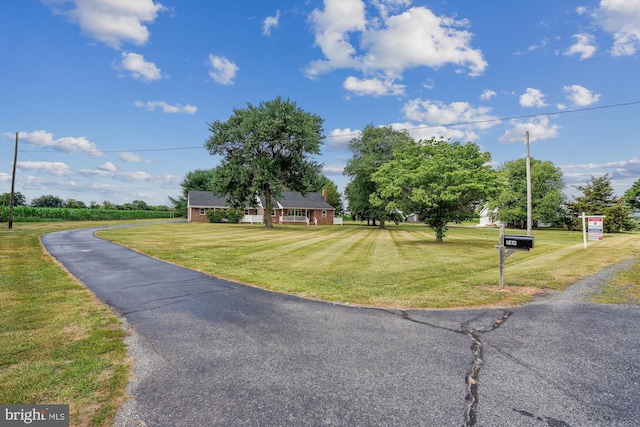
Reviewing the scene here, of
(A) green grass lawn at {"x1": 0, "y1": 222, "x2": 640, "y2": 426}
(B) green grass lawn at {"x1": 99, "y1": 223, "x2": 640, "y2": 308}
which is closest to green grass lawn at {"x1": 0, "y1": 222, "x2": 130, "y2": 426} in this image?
(A) green grass lawn at {"x1": 0, "y1": 222, "x2": 640, "y2": 426}

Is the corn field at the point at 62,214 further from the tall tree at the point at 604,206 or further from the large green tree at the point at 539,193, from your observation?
the tall tree at the point at 604,206

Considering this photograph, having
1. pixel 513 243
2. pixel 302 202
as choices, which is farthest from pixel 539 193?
pixel 513 243

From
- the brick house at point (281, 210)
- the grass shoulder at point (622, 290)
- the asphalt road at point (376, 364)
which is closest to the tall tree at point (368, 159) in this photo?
the brick house at point (281, 210)

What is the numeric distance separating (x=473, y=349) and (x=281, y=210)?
47.2 metres

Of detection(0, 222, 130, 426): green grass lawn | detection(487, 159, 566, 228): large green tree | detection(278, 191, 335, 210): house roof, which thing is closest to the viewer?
detection(0, 222, 130, 426): green grass lawn

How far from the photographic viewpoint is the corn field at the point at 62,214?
36156 mm

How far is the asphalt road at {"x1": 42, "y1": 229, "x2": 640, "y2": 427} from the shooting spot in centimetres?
267

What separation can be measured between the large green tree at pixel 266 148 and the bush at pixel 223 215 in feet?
45.0

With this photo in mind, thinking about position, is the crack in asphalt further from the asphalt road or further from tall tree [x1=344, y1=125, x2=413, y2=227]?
tall tree [x1=344, y1=125, x2=413, y2=227]

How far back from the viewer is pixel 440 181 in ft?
57.8

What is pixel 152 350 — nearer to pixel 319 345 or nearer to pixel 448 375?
pixel 319 345

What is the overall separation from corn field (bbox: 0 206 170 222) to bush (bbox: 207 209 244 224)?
1925 cm

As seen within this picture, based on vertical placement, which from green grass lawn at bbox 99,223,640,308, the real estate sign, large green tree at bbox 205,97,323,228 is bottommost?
green grass lawn at bbox 99,223,640,308

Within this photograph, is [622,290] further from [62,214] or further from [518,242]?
[62,214]
